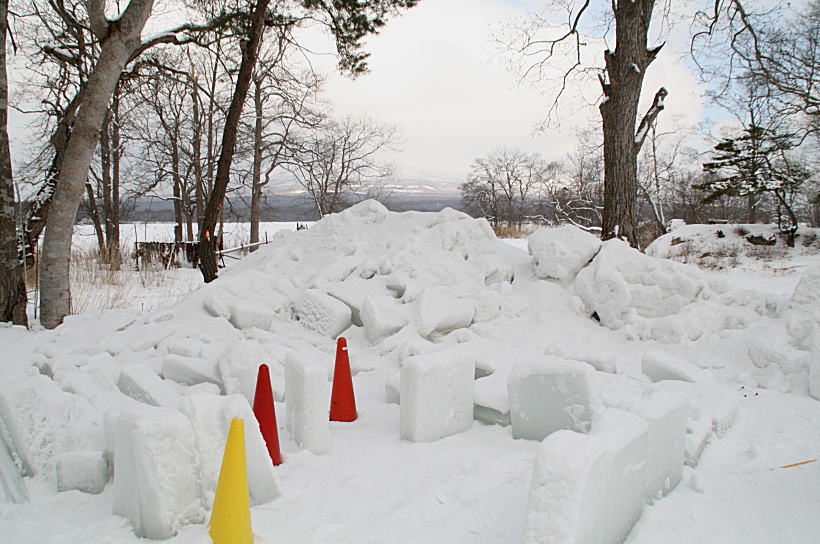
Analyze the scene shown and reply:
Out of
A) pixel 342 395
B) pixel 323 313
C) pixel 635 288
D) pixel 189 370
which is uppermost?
pixel 635 288

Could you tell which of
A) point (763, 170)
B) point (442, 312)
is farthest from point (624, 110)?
point (763, 170)

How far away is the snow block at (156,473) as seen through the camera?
1.67 meters

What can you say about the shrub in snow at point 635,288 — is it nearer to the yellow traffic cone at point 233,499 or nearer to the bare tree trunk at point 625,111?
the bare tree trunk at point 625,111

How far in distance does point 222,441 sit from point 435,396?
3.74 feet

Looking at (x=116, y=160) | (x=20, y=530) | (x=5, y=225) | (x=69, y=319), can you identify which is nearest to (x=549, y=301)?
(x=20, y=530)

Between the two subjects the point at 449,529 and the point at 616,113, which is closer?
the point at 449,529

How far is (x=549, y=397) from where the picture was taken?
2.49m

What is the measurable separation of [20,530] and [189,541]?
25.3 inches

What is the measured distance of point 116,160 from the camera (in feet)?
58.5

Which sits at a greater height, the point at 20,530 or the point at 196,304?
the point at 196,304

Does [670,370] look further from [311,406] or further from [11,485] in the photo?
→ [11,485]

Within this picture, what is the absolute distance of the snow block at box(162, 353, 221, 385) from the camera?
3.23 metres

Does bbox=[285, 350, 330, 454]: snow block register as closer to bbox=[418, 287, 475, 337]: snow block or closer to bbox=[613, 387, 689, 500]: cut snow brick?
bbox=[613, 387, 689, 500]: cut snow brick

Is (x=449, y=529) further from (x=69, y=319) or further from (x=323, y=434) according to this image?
(x=69, y=319)
